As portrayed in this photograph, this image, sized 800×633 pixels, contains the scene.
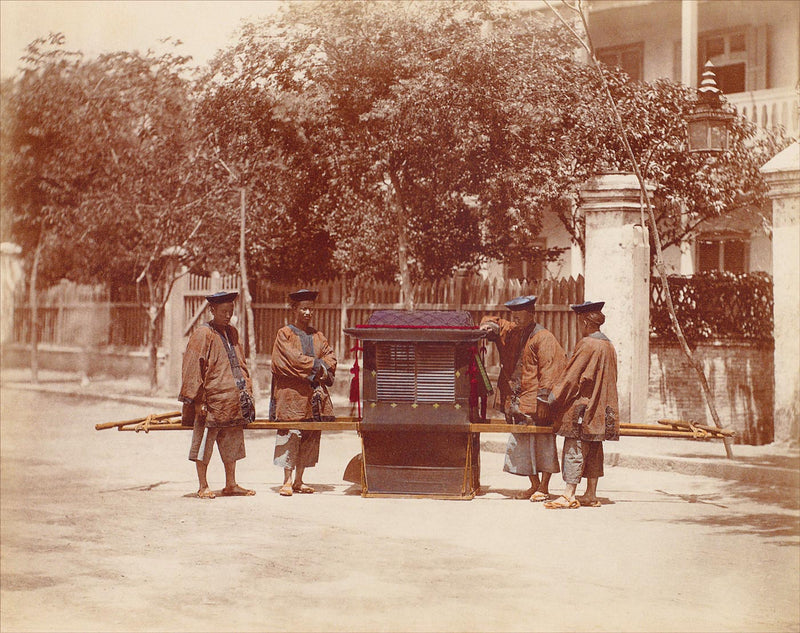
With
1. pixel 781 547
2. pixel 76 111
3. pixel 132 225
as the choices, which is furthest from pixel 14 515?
pixel 781 547

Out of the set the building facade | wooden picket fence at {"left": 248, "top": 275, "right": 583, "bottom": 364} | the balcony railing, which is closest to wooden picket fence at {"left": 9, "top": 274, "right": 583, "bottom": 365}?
wooden picket fence at {"left": 248, "top": 275, "right": 583, "bottom": 364}

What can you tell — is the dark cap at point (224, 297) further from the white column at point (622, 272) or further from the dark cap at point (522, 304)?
the white column at point (622, 272)

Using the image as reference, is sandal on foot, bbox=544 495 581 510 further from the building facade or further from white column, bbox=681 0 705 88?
white column, bbox=681 0 705 88

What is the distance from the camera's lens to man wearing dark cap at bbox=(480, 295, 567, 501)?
5.22 meters

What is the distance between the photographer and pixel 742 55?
567 inches

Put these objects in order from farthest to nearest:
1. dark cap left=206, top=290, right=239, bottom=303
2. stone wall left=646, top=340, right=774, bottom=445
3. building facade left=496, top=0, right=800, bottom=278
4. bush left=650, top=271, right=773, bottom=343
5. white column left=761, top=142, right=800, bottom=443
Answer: building facade left=496, top=0, right=800, bottom=278 → bush left=650, top=271, right=773, bottom=343 → stone wall left=646, top=340, right=774, bottom=445 → white column left=761, top=142, right=800, bottom=443 → dark cap left=206, top=290, right=239, bottom=303

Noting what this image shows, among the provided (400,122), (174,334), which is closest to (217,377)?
(174,334)

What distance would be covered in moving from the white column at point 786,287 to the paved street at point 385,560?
325cm

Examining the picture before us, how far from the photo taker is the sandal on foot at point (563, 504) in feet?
18.9

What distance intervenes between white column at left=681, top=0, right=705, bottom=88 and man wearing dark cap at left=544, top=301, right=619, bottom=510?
Result: 9.27 meters

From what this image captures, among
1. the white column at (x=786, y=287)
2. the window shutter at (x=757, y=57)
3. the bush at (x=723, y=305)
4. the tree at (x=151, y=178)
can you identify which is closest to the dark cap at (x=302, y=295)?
the tree at (x=151, y=178)

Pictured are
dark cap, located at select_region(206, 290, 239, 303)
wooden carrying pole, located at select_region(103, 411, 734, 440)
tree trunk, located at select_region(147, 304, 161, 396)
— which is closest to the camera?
wooden carrying pole, located at select_region(103, 411, 734, 440)

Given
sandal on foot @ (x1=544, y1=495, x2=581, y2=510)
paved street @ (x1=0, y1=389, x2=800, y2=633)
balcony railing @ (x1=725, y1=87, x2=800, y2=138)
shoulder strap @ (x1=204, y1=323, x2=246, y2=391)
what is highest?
balcony railing @ (x1=725, y1=87, x2=800, y2=138)

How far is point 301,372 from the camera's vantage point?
5.04m
